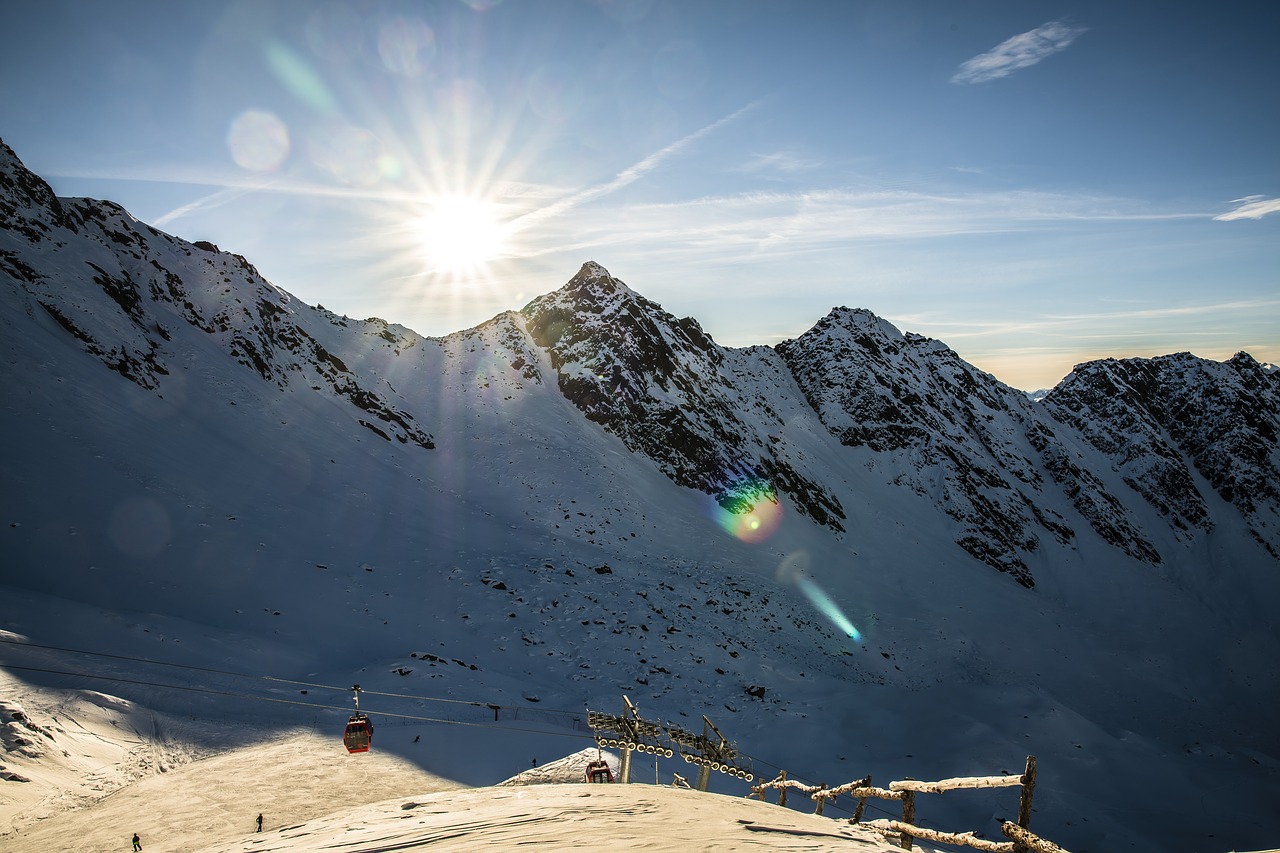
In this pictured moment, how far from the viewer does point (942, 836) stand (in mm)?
8422

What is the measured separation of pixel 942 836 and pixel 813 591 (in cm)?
4630

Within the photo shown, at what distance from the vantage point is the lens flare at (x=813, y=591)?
48531 mm

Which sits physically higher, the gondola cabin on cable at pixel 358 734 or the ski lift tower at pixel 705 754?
the gondola cabin on cable at pixel 358 734

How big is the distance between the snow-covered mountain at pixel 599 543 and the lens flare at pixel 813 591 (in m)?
0.36

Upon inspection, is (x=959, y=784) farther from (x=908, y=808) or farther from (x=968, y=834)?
(x=908, y=808)

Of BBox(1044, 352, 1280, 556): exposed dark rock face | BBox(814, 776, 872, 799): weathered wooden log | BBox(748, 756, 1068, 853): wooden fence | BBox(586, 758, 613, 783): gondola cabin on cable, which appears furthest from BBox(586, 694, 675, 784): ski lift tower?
BBox(1044, 352, 1280, 556): exposed dark rock face

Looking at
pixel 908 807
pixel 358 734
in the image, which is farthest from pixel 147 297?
pixel 908 807

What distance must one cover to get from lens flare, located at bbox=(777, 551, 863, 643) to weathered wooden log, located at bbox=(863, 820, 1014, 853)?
40.7 metres

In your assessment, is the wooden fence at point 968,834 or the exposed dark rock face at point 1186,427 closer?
the wooden fence at point 968,834

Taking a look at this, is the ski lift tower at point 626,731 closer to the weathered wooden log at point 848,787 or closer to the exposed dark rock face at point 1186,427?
the weathered wooden log at point 848,787

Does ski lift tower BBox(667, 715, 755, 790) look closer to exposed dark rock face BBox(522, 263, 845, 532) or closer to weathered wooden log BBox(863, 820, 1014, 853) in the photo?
weathered wooden log BBox(863, 820, 1014, 853)

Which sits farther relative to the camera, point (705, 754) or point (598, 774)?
point (598, 774)

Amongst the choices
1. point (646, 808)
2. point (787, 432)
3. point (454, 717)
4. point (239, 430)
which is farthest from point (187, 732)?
point (787, 432)

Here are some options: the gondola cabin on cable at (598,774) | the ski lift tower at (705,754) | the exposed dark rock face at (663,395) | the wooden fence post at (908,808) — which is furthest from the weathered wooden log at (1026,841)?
the exposed dark rock face at (663,395)
